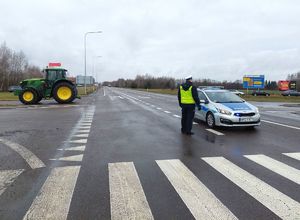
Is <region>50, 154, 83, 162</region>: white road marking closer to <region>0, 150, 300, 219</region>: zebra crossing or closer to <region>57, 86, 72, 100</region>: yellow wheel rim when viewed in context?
<region>0, 150, 300, 219</region>: zebra crossing

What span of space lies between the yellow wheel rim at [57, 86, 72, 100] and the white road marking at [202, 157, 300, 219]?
65.9 ft

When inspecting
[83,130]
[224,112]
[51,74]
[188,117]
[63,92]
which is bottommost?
[83,130]

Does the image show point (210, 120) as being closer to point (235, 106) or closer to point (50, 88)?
point (235, 106)

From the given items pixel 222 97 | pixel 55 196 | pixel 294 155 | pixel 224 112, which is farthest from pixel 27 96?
pixel 294 155

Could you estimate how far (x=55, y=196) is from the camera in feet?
15.0

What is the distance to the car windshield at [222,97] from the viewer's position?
40.2 ft

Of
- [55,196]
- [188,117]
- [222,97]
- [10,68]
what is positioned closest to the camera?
[55,196]

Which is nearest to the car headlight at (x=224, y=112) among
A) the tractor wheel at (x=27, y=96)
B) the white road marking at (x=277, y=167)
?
the white road marking at (x=277, y=167)

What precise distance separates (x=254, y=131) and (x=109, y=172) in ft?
22.2

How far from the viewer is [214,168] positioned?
6.02 meters

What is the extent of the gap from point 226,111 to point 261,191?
6.52m

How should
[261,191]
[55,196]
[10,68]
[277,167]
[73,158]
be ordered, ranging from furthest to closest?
[10,68], [73,158], [277,167], [261,191], [55,196]

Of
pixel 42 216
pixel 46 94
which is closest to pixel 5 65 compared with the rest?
pixel 46 94

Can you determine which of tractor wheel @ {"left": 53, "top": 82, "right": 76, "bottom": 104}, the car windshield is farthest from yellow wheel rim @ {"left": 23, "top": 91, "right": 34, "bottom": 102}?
the car windshield
